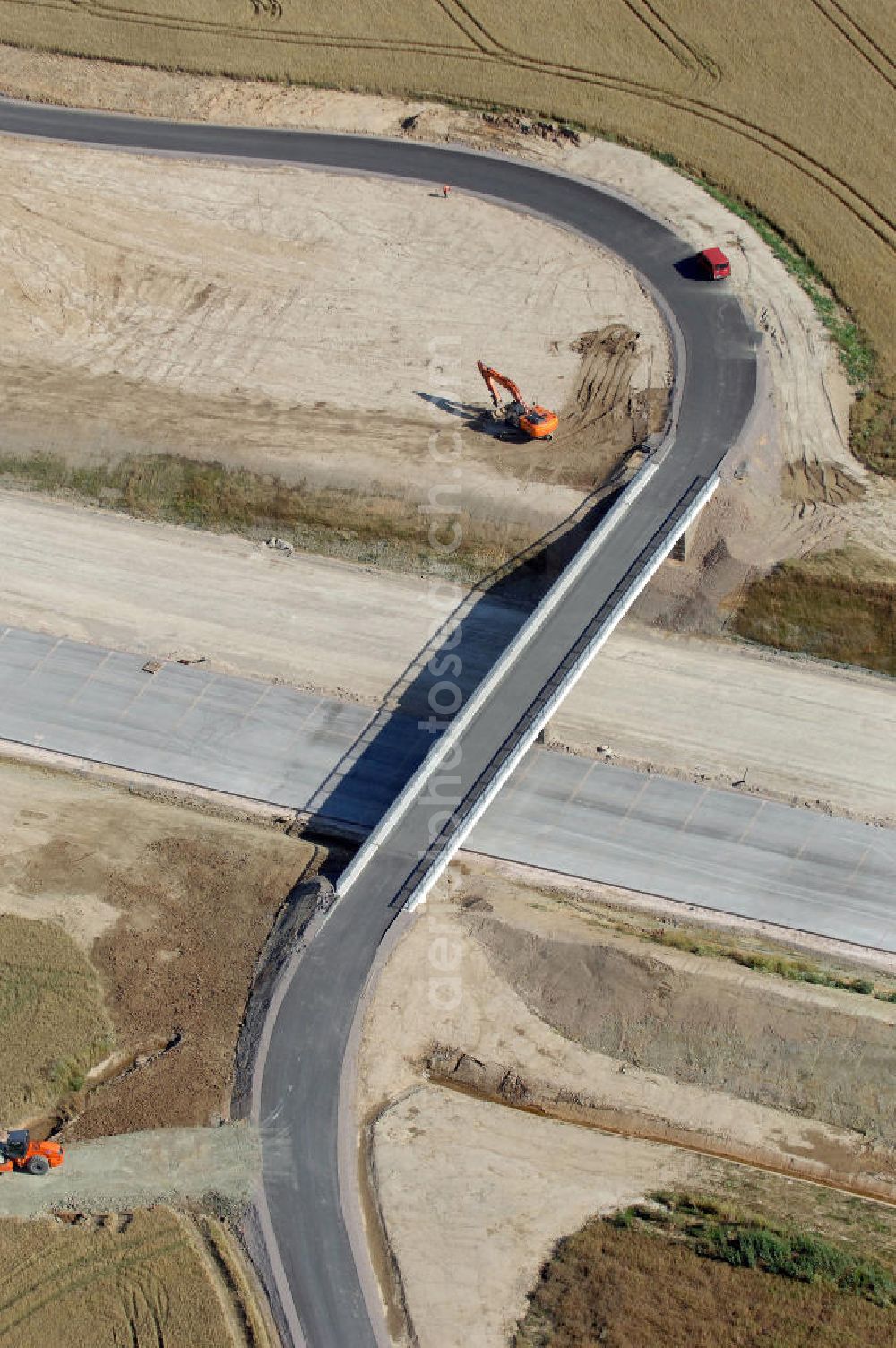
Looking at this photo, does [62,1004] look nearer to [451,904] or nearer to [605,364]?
[451,904]

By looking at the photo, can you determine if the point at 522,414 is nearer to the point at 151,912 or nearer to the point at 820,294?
the point at 820,294

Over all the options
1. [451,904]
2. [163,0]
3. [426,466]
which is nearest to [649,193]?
[426,466]

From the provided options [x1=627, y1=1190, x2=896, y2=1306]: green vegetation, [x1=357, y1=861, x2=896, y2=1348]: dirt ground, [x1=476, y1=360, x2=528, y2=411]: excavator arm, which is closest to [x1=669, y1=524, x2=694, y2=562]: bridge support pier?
[x1=476, y1=360, x2=528, y2=411]: excavator arm

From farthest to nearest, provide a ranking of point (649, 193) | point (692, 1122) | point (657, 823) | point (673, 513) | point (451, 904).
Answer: point (649, 193) < point (673, 513) < point (657, 823) < point (451, 904) < point (692, 1122)

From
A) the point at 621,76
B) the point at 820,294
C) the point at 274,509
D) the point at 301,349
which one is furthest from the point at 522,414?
the point at 621,76

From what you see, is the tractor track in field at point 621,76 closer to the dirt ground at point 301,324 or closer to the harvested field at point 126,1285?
the dirt ground at point 301,324

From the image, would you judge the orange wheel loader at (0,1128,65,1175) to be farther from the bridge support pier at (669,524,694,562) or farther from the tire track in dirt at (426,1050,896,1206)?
the bridge support pier at (669,524,694,562)
